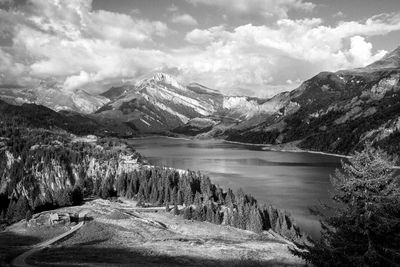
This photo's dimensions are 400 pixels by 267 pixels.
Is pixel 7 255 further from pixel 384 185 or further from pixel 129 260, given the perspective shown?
pixel 384 185

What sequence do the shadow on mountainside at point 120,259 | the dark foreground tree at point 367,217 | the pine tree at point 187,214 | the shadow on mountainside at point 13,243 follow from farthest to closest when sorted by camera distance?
the pine tree at point 187,214 < the shadow on mountainside at point 13,243 < the shadow on mountainside at point 120,259 < the dark foreground tree at point 367,217

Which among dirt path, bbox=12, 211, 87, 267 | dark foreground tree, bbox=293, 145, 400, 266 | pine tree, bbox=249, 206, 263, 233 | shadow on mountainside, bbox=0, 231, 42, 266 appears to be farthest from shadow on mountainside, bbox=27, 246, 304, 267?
dark foreground tree, bbox=293, 145, 400, 266

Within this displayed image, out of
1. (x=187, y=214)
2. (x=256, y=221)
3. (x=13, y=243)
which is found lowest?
(x=187, y=214)

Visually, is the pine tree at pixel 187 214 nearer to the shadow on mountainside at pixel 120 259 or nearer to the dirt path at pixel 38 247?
the dirt path at pixel 38 247

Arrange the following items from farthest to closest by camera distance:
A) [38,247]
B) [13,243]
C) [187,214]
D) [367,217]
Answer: [187,214]
[13,243]
[38,247]
[367,217]

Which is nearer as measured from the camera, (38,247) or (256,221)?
(38,247)

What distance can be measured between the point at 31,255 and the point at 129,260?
66.8 feet

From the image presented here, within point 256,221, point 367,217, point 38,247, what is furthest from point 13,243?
point 367,217

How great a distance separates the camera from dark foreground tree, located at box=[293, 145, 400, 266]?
2603cm

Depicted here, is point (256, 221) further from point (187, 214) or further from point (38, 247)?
point (38, 247)

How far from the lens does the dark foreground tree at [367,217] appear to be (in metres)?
26.0

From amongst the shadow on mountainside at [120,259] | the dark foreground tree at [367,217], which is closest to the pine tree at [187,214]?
the shadow on mountainside at [120,259]

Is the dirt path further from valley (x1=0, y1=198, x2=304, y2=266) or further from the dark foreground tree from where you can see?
the dark foreground tree

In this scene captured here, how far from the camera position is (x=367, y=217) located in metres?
26.2
